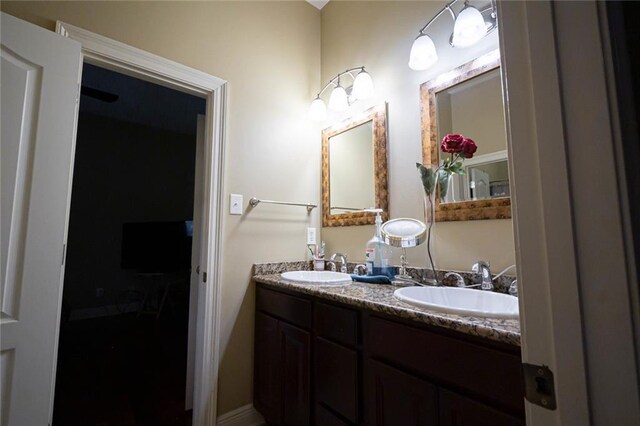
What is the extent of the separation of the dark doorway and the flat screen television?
0.01 metres

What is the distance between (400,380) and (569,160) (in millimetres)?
811

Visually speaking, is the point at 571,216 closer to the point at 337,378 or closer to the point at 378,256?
the point at 337,378

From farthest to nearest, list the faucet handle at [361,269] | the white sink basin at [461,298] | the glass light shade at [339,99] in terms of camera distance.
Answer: the glass light shade at [339,99] < the faucet handle at [361,269] < the white sink basin at [461,298]

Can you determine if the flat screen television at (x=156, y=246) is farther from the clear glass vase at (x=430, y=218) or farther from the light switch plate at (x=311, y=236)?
the clear glass vase at (x=430, y=218)

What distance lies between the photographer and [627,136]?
1.10 feet

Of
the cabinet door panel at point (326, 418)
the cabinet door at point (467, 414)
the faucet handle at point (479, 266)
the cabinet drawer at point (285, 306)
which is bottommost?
the cabinet door panel at point (326, 418)

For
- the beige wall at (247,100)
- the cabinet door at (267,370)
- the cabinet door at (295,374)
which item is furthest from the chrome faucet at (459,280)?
the beige wall at (247,100)

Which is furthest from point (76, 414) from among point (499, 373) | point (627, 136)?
point (627, 136)

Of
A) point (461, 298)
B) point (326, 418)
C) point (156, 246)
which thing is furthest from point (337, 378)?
point (156, 246)

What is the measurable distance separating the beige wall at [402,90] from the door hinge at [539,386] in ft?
3.01

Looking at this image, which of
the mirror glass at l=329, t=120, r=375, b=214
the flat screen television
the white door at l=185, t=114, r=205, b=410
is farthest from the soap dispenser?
the flat screen television

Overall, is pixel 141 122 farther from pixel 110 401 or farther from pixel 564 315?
pixel 564 315

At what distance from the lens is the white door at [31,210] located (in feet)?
3.58

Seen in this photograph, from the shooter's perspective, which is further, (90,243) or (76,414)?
(90,243)
